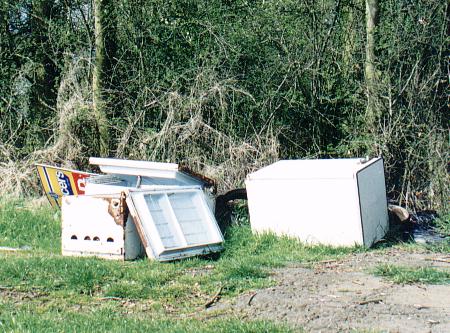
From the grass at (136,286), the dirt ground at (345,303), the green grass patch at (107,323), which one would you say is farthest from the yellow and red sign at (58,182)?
the green grass patch at (107,323)

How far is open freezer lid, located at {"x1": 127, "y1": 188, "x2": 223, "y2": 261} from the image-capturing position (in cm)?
749

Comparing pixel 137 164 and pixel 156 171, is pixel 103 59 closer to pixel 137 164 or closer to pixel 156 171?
pixel 137 164

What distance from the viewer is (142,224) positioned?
7.55 metres

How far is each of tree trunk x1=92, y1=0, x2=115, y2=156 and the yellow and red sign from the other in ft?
4.97

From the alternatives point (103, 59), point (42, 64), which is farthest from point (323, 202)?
point (42, 64)

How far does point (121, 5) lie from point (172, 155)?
2961 millimetres

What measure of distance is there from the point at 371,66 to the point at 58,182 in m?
5.23

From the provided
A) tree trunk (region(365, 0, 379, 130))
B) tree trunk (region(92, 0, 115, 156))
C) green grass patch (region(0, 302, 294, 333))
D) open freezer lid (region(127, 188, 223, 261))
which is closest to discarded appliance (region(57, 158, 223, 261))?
open freezer lid (region(127, 188, 223, 261))

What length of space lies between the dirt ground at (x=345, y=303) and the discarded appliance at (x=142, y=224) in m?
1.30

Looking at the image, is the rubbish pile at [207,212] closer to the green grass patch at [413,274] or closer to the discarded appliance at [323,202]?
the discarded appliance at [323,202]

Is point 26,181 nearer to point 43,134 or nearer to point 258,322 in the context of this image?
point 43,134

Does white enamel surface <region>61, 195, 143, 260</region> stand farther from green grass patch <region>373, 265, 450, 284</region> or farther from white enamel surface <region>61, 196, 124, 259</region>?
A: green grass patch <region>373, 265, 450, 284</region>

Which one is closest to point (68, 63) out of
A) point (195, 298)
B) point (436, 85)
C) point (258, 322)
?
point (436, 85)

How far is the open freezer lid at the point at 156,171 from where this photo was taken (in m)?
8.70
